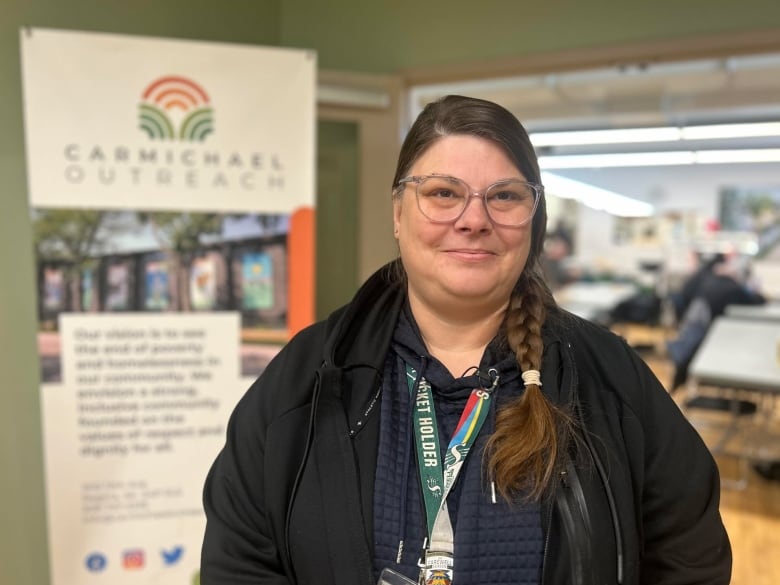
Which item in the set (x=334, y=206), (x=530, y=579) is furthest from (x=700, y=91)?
(x=530, y=579)

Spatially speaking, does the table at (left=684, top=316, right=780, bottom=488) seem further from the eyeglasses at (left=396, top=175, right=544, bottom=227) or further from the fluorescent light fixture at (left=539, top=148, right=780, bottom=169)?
the eyeglasses at (left=396, top=175, right=544, bottom=227)

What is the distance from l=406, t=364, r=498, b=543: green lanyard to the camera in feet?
3.03

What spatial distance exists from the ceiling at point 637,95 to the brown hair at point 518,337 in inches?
48.6

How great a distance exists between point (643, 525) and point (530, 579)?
226 mm

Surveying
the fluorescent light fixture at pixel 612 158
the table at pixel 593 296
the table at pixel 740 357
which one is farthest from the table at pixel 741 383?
the fluorescent light fixture at pixel 612 158

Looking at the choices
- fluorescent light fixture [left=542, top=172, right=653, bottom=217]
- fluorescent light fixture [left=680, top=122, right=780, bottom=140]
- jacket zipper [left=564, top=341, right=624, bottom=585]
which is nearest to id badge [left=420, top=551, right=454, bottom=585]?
jacket zipper [left=564, top=341, right=624, bottom=585]

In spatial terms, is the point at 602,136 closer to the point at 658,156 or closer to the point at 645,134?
the point at 645,134

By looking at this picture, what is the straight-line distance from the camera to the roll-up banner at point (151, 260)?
179 centimetres

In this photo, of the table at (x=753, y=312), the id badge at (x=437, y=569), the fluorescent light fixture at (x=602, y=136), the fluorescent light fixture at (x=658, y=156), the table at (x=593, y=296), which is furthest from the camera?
the table at (x=593, y=296)

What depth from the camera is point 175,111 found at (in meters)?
1.85

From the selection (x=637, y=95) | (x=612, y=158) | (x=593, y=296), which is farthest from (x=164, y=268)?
(x=593, y=296)

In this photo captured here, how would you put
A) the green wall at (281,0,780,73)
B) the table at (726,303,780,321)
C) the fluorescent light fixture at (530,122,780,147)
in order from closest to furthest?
the green wall at (281,0,780,73), the fluorescent light fixture at (530,122,780,147), the table at (726,303,780,321)

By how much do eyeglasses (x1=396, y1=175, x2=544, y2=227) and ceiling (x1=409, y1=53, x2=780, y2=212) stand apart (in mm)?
1276

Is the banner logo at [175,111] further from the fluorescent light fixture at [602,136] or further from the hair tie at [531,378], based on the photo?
the fluorescent light fixture at [602,136]
